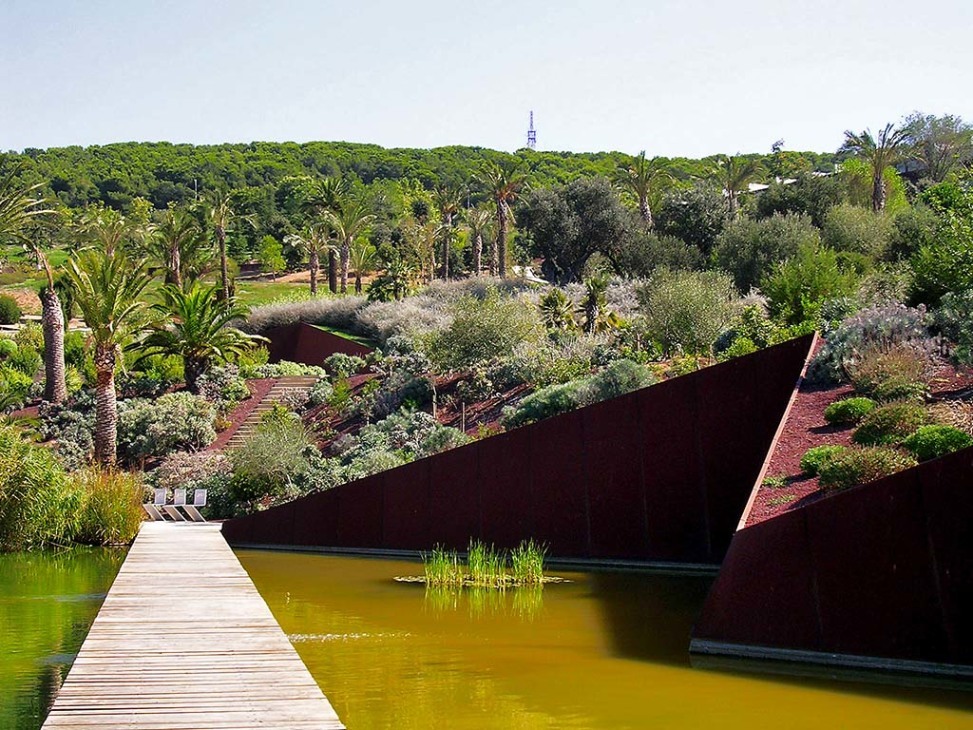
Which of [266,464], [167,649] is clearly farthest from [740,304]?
[167,649]

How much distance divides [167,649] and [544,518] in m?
Result: 9.20

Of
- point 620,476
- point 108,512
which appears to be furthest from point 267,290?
point 620,476

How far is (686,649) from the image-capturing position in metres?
11.2

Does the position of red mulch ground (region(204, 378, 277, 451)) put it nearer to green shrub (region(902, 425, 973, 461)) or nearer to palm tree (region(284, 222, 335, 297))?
green shrub (region(902, 425, 973, 461))

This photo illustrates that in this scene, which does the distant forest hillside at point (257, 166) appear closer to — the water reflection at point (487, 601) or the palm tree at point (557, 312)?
the palm tree at point (557, 312)

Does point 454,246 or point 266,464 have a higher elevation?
point 454,246

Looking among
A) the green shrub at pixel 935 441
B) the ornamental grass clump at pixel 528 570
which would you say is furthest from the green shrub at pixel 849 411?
the ornamental grass clump at pixel 528 570

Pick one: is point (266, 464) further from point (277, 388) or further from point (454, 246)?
point (454, 246)

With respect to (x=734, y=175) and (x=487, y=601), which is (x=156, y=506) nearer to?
(x=487, y=601)

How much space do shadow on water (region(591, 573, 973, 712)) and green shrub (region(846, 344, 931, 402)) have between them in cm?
309

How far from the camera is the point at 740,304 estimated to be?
114ft

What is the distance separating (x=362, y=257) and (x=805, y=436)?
57817 mm

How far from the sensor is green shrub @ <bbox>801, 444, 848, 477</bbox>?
502 inches

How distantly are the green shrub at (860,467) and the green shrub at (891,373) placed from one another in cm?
238
